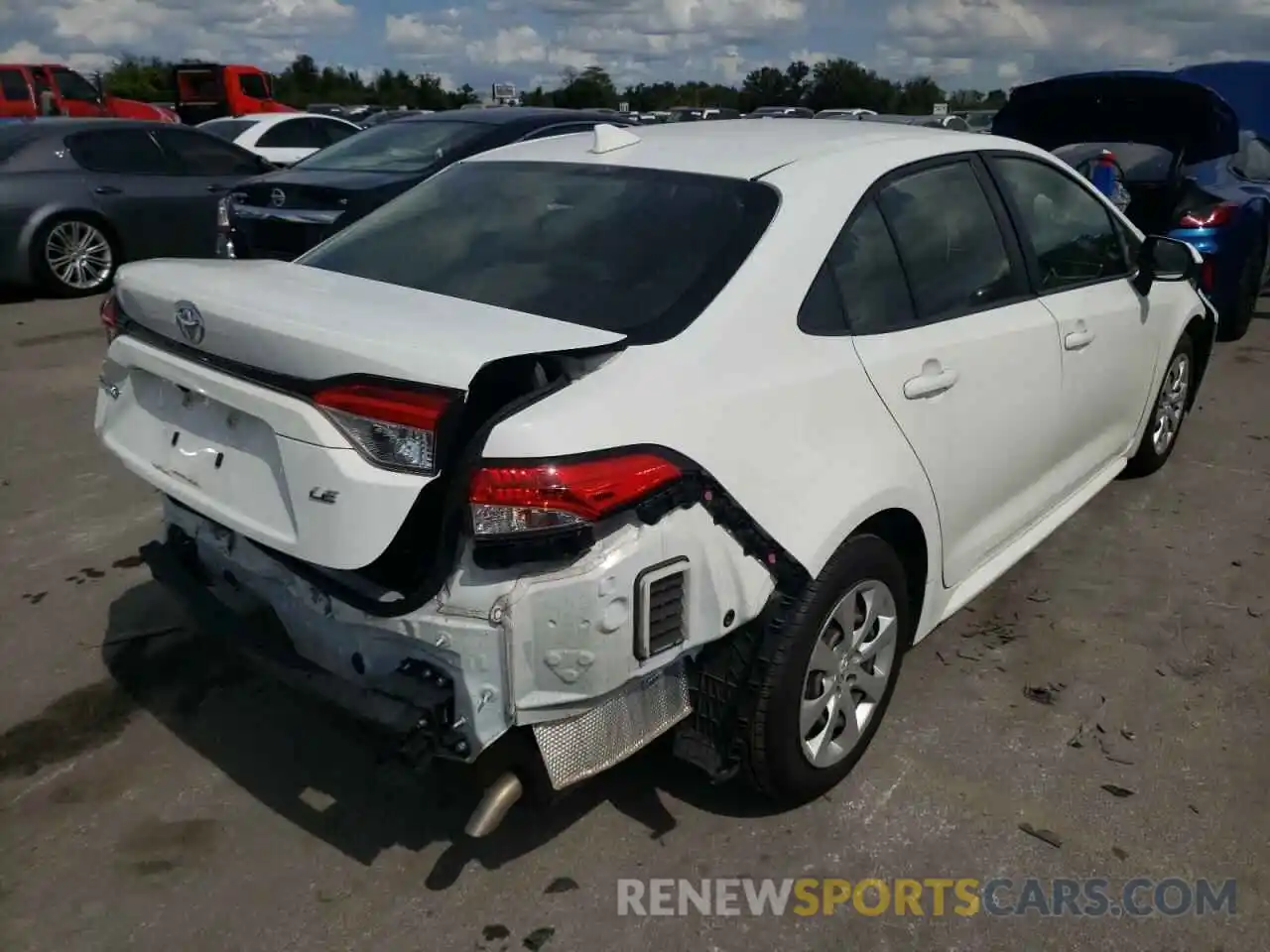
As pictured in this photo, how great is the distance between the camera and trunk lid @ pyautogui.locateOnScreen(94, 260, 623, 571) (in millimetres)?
2174

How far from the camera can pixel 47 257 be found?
9.34m

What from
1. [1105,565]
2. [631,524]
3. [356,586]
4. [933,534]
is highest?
[631,524]

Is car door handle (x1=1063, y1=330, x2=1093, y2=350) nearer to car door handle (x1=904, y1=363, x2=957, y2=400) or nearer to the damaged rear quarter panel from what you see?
car door handle (x1=904, y1=363, x2=957, y2=400)

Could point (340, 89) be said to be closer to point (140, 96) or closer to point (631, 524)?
point (140, 96)

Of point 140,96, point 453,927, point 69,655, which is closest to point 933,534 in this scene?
point 453,927

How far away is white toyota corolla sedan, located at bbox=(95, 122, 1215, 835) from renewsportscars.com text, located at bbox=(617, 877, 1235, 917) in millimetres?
267

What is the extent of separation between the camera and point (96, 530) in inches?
179

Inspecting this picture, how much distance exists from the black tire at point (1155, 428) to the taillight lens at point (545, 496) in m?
3.50

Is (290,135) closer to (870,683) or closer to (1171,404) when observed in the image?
(1171,404)

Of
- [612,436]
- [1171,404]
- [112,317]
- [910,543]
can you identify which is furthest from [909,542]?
[1171,404]

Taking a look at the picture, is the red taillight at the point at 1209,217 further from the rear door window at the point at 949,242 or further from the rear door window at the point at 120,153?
the rear door window at the point at 120,153

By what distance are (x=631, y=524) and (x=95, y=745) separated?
1.91 meters

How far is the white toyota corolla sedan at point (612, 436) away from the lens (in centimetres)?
217

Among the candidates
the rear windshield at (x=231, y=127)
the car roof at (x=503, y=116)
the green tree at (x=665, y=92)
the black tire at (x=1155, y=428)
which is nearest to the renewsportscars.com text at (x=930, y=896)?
the black tire at (x=1155, y=428)
